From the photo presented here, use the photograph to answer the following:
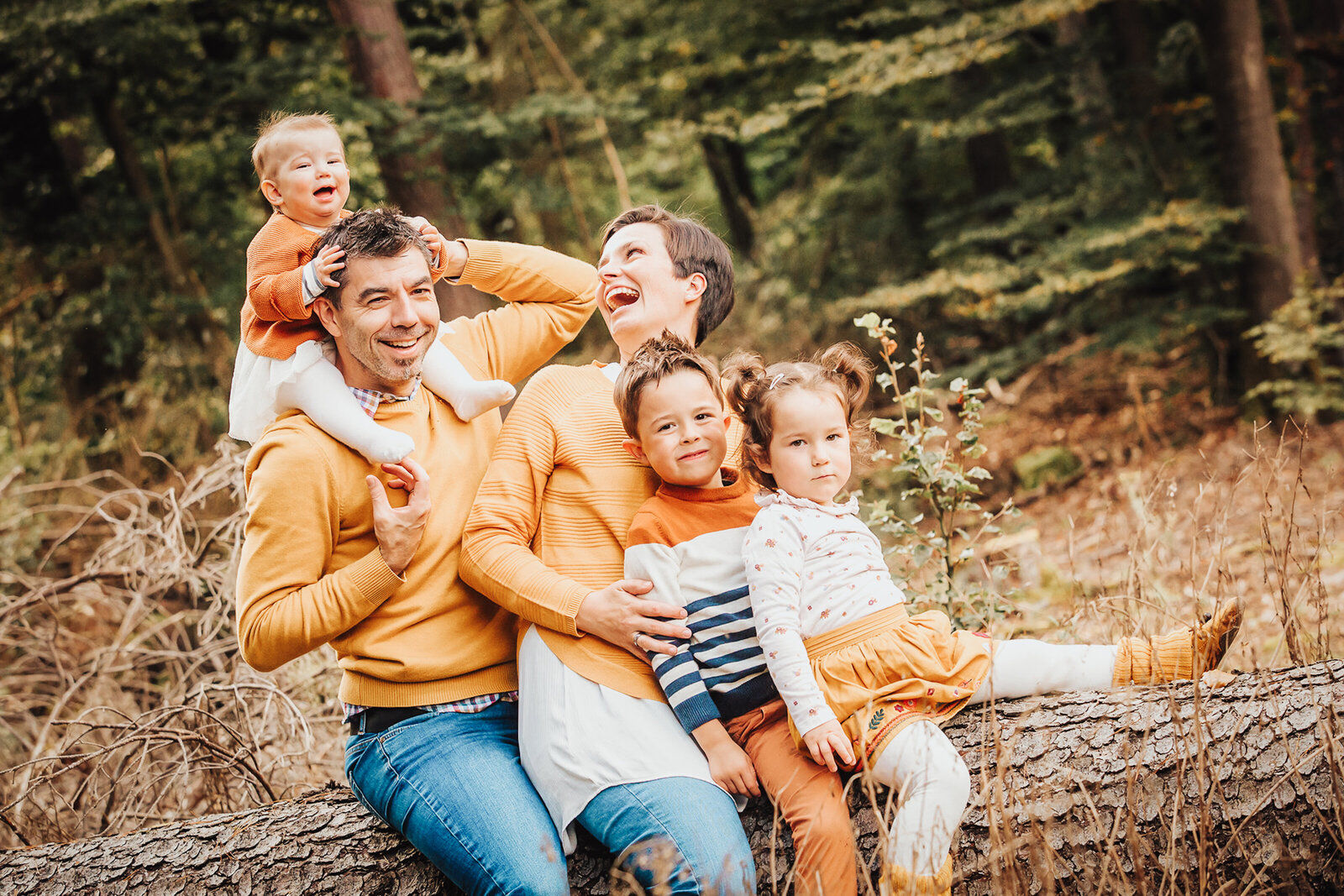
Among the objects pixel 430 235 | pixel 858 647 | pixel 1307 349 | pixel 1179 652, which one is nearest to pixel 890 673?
pixel 858 647

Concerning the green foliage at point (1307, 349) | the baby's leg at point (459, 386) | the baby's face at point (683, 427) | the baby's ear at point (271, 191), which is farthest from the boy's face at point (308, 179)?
the green foliage at point (1307, 349)

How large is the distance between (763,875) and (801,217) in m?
9.14

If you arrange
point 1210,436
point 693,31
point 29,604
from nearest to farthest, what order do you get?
point 29,604
point 1210,436
point 693,31

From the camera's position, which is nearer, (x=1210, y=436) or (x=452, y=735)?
(x=452, y=735)

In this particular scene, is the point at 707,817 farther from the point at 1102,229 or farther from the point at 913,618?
the point at 1102,229

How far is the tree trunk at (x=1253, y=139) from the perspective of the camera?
6.70m

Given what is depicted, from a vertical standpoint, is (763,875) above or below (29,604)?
A: below

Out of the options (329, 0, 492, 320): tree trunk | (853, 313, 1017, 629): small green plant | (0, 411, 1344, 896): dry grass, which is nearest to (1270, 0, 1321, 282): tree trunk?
(0, 411, 1344, 896): dry grass

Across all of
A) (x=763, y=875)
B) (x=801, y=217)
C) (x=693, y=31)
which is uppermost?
(x=693, y=31)

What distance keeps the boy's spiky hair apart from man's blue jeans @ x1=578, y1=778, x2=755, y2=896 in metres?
0.85

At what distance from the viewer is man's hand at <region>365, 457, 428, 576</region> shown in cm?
220

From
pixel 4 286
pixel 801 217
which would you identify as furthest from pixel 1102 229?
pixel 4 286

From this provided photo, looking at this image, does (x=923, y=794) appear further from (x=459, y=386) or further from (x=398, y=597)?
(x=459, y=386)

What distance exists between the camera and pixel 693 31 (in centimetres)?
966
